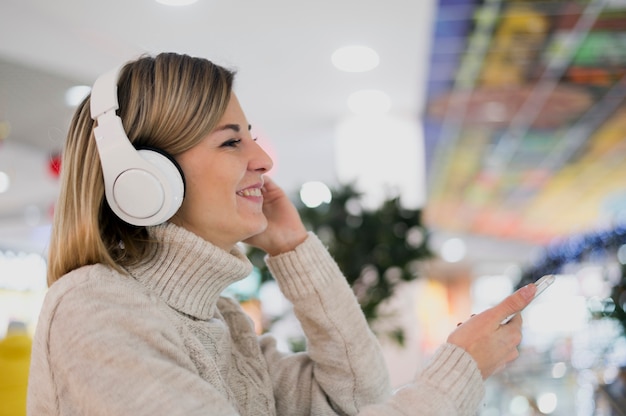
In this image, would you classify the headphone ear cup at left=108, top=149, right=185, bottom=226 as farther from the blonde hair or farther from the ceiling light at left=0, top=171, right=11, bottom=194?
the ceiling light at left=0, top=171, right=11, bottom=194

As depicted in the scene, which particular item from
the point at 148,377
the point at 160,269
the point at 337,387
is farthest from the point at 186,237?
the point at 337,387

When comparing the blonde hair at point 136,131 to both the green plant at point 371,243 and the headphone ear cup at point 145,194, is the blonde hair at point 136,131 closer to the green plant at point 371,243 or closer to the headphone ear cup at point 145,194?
the headphone ear cup at point 145,194

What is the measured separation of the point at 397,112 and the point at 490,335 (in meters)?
6.13

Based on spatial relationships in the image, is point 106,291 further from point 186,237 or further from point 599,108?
point 599,108

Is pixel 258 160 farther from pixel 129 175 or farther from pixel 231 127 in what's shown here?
pixel 129 175

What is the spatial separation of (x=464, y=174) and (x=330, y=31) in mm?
6772

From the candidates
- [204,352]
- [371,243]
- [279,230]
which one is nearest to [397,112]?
[371,243]

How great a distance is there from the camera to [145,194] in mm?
1214

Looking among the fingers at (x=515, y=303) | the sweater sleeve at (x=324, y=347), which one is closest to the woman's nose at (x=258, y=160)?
the sweater sleeve at (x=324, y=347)

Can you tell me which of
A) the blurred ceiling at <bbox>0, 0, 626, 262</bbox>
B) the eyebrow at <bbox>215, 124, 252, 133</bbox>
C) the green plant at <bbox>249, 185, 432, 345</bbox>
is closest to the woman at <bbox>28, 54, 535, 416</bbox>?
the eyebrow at <bbox>215, 124, 252, 133</bbox>

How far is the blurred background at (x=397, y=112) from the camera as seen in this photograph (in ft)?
13.9

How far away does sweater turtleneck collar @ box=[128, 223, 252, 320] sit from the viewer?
1.23 m

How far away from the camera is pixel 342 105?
22.4 feet

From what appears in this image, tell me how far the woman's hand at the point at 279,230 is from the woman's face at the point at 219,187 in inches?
7.6
